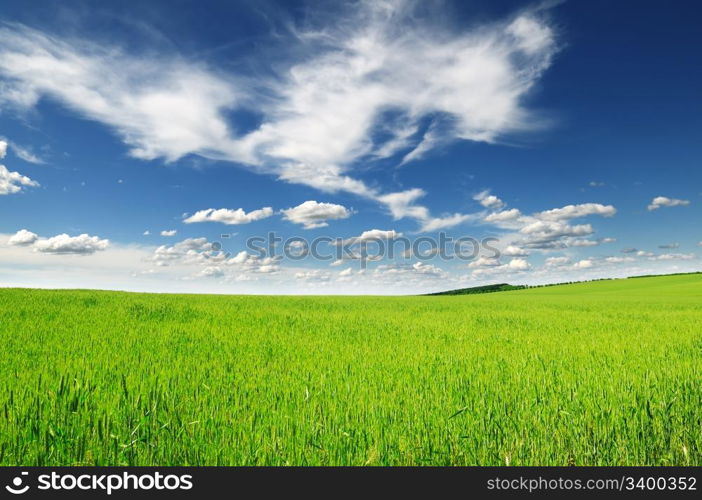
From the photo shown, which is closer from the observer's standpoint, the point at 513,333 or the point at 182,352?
the point at 182,352

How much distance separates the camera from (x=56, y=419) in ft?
13.7

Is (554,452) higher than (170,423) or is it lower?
lower

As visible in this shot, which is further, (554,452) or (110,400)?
(110,400)

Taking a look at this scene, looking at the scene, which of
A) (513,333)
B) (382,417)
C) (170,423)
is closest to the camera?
(170,423)

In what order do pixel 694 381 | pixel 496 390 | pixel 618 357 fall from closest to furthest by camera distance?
pixel 496 390
pixel 694 381
pixel 618 357
